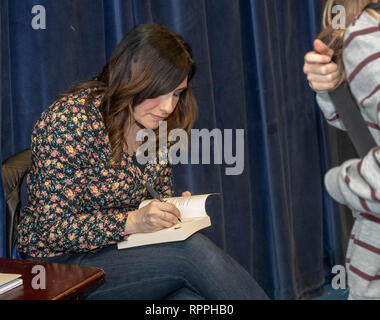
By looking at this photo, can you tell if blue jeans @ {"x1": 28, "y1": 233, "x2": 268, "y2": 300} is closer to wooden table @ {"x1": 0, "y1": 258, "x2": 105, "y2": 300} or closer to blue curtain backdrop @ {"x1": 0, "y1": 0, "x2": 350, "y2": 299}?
wooden table @ {"x1": 0, "y1": 258, "x2": 105, "y2": 300}

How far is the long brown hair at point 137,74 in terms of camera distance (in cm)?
133

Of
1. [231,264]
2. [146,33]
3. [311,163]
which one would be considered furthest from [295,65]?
[231,264]

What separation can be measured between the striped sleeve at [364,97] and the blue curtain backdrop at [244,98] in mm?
1154

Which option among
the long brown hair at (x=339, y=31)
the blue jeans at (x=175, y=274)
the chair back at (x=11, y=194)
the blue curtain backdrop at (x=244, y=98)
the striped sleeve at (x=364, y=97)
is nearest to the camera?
the striped sleeve at (x=364, y=97)

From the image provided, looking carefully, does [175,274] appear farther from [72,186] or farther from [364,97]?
[364,97]

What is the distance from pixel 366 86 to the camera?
65 cm

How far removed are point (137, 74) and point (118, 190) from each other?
32 centimetres

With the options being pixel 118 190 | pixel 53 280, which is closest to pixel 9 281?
pixel 53 280

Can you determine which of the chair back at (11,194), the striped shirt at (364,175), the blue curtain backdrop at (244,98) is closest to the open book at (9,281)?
the chair back at (11,194)

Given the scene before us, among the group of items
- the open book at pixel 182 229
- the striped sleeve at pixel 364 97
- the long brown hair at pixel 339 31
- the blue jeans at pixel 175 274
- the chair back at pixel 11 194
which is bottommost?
the blue jeans at pixel 175 274

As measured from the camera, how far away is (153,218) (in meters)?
1.19

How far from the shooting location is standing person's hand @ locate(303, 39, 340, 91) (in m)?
0.75

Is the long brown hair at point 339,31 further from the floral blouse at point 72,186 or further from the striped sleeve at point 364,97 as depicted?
the floral blouse at point 72,186

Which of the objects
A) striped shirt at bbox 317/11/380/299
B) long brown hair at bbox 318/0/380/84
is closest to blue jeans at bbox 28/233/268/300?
striped shirt at bbox 317/11/380/299
